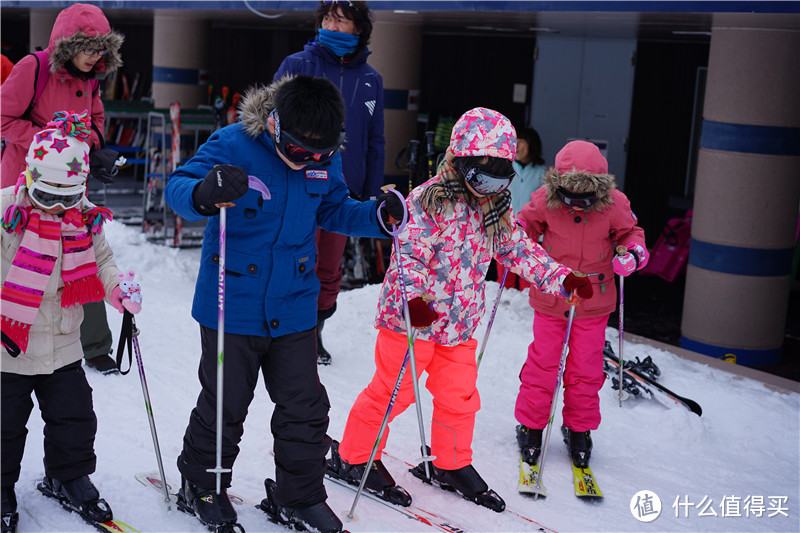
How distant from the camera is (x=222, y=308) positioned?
9.67 ft

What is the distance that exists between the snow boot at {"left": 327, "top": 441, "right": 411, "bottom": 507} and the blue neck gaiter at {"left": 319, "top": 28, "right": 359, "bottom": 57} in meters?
2.04

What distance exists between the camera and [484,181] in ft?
11.3

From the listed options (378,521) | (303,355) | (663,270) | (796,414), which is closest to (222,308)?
(303,355)

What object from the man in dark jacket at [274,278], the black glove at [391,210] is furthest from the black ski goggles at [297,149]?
the black glove at [391,210]

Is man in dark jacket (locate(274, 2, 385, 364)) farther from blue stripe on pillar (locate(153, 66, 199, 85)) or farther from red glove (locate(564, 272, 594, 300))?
blue stripe on pillar (locate(153, 66, 199, 85))

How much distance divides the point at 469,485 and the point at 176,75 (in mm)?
10561

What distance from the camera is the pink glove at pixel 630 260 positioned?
3957 millimetres

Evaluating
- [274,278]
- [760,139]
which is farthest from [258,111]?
[760,139]

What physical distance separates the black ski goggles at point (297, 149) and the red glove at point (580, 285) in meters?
1.25

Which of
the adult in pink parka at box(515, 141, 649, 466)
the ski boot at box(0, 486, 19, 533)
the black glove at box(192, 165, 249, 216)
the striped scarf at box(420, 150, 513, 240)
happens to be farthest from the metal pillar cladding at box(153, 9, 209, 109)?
the black glove at box(192, 165, 249, 216)

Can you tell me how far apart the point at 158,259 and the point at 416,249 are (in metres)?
4.80

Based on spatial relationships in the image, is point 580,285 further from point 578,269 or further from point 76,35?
point 76,35

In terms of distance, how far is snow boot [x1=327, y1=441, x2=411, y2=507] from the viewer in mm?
3615

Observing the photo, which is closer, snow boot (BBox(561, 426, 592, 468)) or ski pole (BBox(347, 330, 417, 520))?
ski pole (BBox(347, 330, 417, 520))
